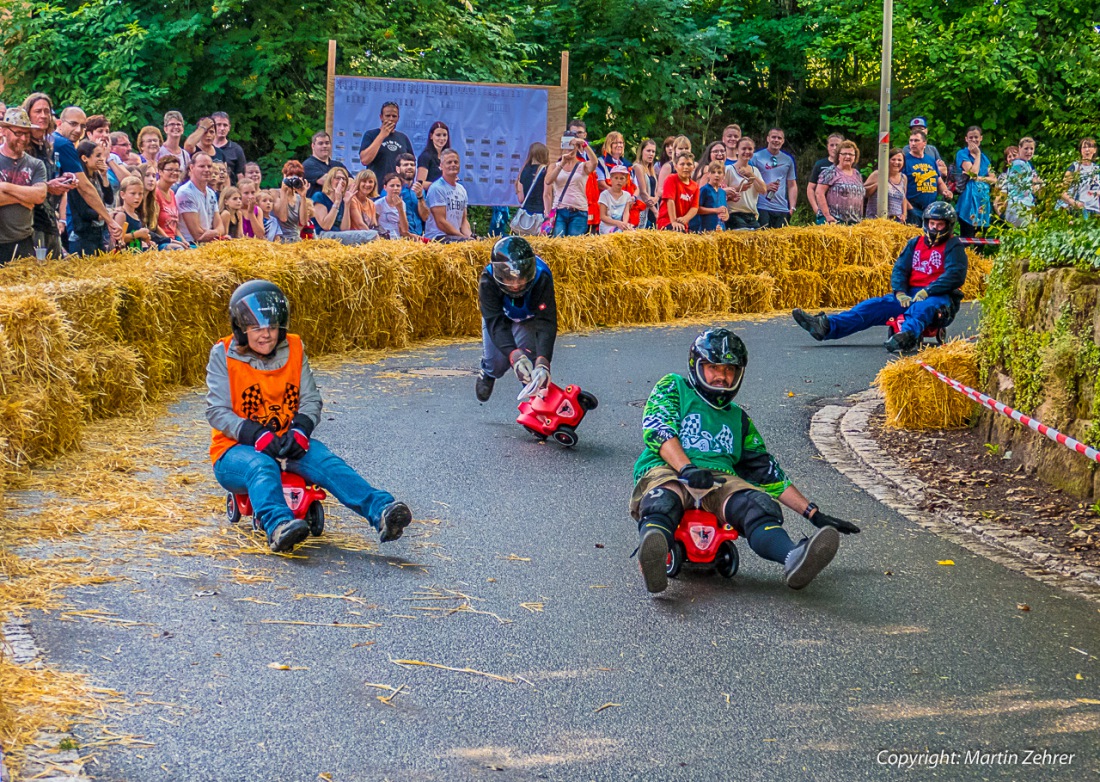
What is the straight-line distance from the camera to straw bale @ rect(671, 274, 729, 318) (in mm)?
18219

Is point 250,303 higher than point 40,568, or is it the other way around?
point 250,303

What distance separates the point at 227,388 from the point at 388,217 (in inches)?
400

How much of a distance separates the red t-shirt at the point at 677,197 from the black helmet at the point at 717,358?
13.0 m

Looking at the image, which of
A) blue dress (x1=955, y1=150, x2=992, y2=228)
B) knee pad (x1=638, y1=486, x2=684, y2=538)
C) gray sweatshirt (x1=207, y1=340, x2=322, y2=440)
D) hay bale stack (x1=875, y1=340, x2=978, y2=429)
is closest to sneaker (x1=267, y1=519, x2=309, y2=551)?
gray sweatshirt (x1=207, y1=340, x2=322, y2=440)

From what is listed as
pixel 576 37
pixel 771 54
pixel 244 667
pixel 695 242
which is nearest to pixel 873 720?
pixel 244 667

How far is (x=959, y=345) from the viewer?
34.2 ft

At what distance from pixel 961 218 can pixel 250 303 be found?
18.2m

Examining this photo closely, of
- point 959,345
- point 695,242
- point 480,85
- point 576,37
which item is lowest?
point 959,345

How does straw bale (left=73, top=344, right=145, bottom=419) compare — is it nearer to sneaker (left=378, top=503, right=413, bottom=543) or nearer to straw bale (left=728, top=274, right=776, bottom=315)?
sneaker (left=378, top=503, right=413, bottom=543)

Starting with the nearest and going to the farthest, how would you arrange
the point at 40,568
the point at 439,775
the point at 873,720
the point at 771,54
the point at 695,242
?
the point at 439,775 → the point at 873,720 → the point at 40,568 → the point at 695,242 → the point at 771,54

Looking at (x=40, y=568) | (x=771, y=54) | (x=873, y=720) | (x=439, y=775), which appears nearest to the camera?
(x=439, y=775)

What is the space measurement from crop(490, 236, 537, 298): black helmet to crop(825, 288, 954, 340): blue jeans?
215 inches

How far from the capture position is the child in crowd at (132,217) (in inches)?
530

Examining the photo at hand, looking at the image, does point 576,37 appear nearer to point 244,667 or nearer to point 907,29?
point 907,29
